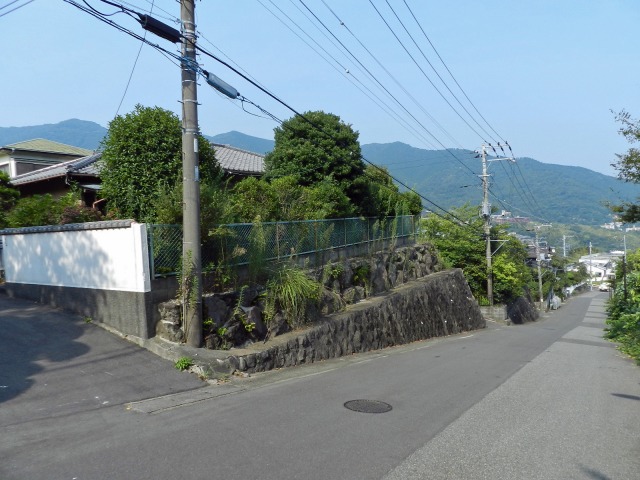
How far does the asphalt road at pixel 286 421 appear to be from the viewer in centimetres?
524

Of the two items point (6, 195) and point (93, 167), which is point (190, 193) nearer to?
point (93, 167)

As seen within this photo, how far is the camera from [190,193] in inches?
363

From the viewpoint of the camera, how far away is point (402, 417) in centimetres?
716

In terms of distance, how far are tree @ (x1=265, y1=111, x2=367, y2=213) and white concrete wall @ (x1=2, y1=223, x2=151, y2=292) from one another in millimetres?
7824

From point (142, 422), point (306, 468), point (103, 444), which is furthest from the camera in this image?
point (142, 422)

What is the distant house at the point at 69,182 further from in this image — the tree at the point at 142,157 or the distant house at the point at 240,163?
the distant house at the point at 240,163

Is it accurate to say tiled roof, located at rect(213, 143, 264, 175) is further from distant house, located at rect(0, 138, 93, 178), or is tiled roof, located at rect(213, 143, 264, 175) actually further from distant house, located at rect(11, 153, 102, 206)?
distant house, located at rect(0, 138, 93, 178)

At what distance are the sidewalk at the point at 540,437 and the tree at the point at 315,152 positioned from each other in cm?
923

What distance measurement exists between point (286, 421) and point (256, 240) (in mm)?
5418

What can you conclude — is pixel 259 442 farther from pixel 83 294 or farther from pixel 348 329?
pixel 348 329

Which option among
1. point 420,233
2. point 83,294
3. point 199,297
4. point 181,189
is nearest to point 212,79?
point 181,189

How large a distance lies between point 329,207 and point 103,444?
1145 centimetres

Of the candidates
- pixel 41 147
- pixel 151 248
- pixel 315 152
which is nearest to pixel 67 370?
pixel 151 248

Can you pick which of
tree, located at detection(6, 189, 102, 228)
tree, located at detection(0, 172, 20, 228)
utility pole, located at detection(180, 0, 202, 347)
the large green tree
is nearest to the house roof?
tree, located at detection(0, 172, 20, 228)
